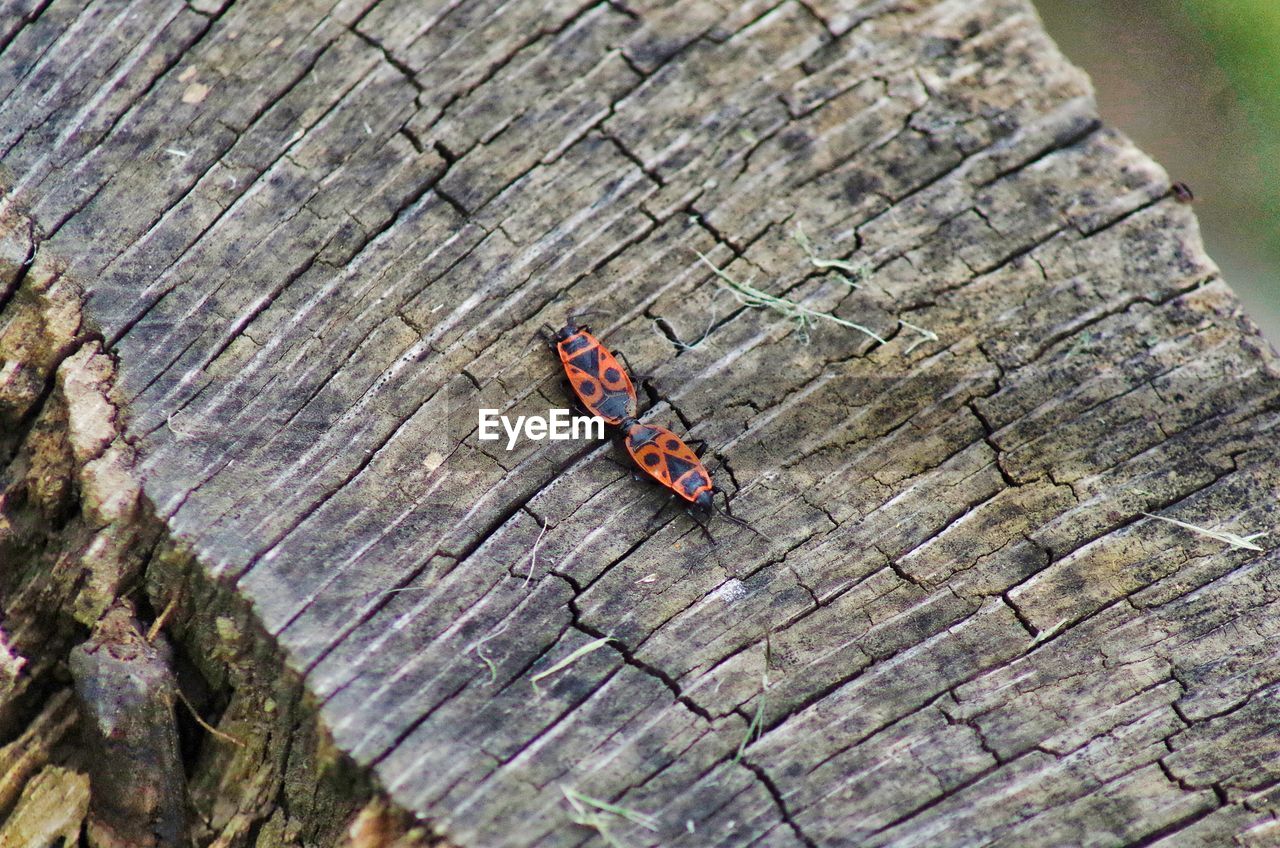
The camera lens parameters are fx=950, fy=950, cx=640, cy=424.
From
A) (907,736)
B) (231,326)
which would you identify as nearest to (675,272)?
(231,326)

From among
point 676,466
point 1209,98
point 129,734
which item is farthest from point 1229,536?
point 1209,98

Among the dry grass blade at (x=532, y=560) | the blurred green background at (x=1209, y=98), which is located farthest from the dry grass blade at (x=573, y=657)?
the blurred green background at (x=1209, y=98)

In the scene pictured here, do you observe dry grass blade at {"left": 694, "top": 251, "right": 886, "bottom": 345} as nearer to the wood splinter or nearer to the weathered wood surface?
the weathered wood surface

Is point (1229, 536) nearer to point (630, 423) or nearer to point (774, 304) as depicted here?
point (774, 304)

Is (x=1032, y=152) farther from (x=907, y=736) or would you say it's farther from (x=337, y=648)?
(x=337, y=648)

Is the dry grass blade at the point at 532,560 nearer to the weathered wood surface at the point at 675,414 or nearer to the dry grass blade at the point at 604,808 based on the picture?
the weathered wood surface at the point at 675,414

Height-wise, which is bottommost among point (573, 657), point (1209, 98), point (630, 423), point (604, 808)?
point (604, 808)
